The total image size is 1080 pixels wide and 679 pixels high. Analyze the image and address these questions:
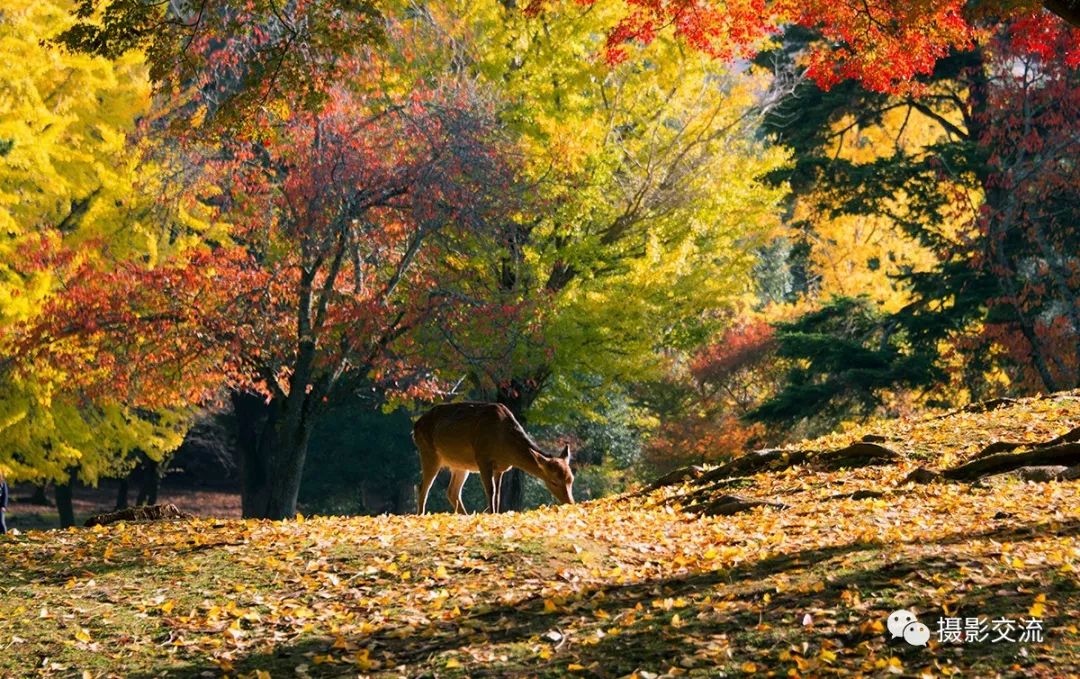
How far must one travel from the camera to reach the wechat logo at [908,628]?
272 inches

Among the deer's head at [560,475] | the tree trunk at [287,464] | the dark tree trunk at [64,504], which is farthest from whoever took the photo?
the dark tree trunk at [64,504]

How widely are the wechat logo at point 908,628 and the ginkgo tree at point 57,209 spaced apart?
14.8m

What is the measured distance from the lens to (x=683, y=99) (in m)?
23.7

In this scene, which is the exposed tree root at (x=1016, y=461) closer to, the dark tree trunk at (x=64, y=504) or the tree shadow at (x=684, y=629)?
the tree shadow at (x=684, y=629)

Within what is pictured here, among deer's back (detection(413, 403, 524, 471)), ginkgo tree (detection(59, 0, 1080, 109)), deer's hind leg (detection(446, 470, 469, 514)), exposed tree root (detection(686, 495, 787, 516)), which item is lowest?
exposed tree root (detection(686, 495, 787, 516))

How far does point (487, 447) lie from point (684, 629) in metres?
7.77

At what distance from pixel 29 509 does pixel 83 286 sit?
72.8ft

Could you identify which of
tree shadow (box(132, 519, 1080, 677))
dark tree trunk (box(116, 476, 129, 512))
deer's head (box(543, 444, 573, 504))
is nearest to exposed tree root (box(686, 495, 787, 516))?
deer's head (box(543, 444, 573, 504))

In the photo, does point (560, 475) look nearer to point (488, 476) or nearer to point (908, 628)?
point (488, 476)

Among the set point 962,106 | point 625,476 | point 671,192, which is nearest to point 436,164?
point 671,192

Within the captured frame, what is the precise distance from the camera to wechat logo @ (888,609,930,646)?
6.90 m

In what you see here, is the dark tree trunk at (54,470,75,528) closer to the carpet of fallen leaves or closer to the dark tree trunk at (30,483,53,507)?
the dark tree trunk at (30,483,53,507)

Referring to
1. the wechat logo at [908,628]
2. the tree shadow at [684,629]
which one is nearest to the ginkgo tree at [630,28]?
the tree shadow at [684,629]

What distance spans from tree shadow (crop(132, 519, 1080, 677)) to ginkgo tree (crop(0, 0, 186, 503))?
1265 centimetres
